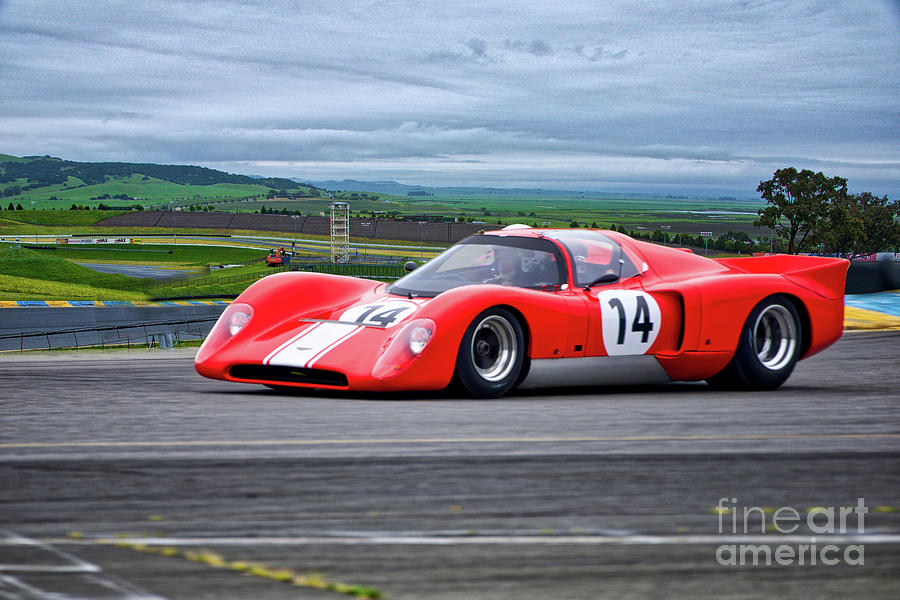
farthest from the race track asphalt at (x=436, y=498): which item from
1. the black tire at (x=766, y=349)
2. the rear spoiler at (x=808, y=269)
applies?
the rear spoiler at (x=808, y=269)

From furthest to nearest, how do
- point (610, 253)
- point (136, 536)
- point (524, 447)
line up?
1. point (610, 253)
2. point (524, 447)
3. point (136, 536)

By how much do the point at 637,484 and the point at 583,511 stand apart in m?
0.52

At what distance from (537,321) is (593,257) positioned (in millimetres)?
1320

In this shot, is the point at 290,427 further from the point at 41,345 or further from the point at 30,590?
the point at 41,345

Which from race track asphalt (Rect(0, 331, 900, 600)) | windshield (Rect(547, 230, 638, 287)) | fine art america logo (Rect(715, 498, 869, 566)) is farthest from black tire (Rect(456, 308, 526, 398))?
fine art america logo (Rect(715, 498, 869, 566))

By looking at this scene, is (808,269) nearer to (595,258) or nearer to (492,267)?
(595,258)

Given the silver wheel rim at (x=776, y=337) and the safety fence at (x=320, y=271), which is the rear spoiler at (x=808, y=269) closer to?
the silver wheel rim at (x=776, y=337)

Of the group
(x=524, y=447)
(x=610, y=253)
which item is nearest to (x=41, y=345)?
(x=610, y=253)

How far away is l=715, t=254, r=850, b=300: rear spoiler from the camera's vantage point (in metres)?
8.77

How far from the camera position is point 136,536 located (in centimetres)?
321

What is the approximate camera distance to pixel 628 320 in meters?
7.83

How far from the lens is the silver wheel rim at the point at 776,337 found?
855cm

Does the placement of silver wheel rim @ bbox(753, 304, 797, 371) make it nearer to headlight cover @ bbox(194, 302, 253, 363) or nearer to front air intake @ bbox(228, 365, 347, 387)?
front air intake @ bbox(228, 365, 347, 387)

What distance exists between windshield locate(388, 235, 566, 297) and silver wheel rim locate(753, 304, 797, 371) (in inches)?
80.2
